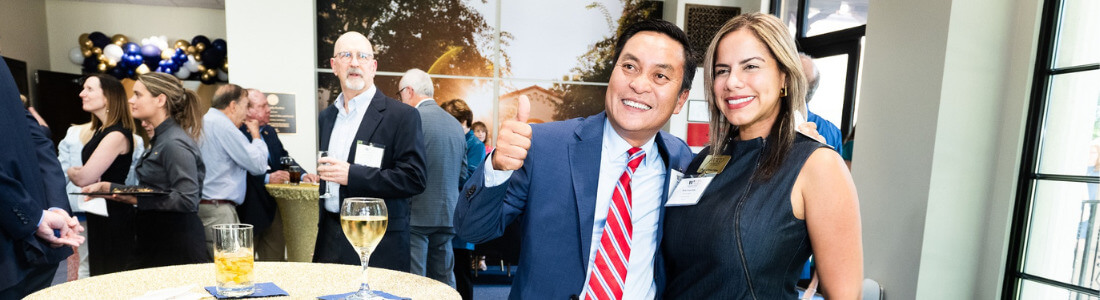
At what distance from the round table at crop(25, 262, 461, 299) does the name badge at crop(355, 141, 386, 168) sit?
1.01 meters

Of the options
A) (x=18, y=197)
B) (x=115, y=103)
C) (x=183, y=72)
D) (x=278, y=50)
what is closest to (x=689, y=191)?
(x=18, y=197)

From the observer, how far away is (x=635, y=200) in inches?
50.9

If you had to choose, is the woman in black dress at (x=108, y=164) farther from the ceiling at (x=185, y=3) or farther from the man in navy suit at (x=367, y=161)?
the ceiling at (x=185, y=3)

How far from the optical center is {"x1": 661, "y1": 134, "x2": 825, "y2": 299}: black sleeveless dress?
3.56 feet

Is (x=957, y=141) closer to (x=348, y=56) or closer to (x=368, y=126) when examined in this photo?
(x=368, y=126)

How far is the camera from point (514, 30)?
20.7ft

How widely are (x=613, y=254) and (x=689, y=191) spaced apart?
210 millimetres

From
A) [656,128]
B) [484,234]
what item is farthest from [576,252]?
[656,128]

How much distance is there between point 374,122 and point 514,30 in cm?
408

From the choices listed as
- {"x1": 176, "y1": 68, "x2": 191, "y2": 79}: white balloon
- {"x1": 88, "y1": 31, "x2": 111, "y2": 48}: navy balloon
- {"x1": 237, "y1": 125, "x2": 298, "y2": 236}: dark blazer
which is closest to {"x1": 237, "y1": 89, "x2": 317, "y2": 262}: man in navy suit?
{"x1": 237, "y1": 125, "x2": 298, "y2": 236}: dark blazer

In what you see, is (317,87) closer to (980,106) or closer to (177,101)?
(177,101)

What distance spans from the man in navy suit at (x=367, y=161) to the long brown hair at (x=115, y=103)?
4.74 ft

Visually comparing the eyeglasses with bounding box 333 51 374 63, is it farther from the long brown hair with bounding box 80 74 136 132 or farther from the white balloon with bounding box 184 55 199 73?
the white balloon with bounding box 184 55 199 73

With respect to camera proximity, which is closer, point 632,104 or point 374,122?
point 632,104
